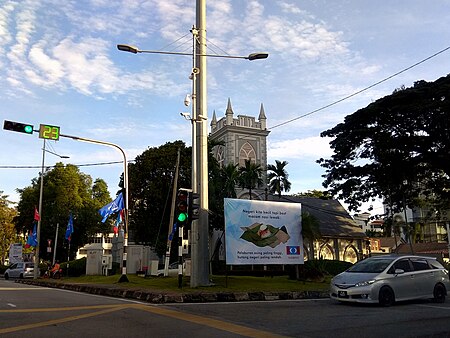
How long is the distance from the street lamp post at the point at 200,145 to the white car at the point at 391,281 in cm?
541

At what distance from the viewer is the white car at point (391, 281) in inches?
500

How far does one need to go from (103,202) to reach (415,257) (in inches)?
2269

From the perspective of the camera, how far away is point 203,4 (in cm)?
1909

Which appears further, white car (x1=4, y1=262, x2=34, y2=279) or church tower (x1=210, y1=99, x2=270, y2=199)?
church tower (x1=210, y1=99, x2=270, y2=199)

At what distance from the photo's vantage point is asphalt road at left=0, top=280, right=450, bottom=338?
787 centimetres

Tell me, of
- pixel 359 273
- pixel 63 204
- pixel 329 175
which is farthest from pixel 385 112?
pixel 63 204

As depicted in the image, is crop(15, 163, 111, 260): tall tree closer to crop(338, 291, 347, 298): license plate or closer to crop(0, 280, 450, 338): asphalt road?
crop(0, 280, 450, 338): asphalt road

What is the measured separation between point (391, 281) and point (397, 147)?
63.1 feet

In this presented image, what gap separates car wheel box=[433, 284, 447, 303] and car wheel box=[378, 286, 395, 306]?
2.19 metres

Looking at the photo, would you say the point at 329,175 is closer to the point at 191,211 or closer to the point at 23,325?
the point at 191,211

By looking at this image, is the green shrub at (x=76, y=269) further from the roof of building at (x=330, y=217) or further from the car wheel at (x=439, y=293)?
the car wheel at (x=439, y=293)

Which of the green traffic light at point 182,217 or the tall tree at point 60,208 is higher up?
the tall tree at point 60,208

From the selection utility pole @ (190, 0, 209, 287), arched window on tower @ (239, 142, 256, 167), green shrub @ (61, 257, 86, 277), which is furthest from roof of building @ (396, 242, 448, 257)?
utility pole @ (190, 0, 209, 287)

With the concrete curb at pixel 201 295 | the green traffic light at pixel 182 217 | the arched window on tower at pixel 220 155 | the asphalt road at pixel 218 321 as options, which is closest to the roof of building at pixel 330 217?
the arched window on tower at pixel 220 155
